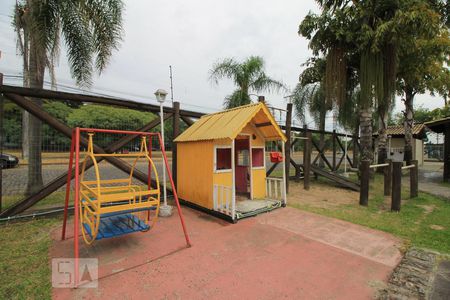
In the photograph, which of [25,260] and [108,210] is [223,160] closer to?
[108,210]

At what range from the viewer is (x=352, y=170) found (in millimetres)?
14500

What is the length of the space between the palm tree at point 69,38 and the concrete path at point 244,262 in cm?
306

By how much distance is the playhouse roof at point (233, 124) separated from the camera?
16.8 ft

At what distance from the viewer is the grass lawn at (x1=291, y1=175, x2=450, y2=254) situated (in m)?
4.20

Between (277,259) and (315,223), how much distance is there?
2007mm

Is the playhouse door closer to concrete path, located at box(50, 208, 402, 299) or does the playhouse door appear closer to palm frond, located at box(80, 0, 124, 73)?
concrete path, located at box(50, 208, 402, 299)

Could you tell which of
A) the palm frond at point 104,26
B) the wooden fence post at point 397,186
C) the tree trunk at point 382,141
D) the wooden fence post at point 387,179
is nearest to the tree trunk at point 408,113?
the tree trunk at point 382,141

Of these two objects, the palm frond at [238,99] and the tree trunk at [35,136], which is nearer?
the tree trunk at [35,136]

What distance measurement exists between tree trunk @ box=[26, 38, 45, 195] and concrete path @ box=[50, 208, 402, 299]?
271 cm

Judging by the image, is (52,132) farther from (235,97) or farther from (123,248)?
(235,97)

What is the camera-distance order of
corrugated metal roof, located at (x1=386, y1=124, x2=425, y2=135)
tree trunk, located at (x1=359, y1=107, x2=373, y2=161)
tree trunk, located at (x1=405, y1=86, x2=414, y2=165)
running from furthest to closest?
corrugated metal roof, located at (x1=386, y1=124, x2=425, y2=135) < tree trunk, located at (x1=405, y1=86, x2=414, y2=165) < tree trunk, located at (x1=359, y1=107, x2=373, y2=161)

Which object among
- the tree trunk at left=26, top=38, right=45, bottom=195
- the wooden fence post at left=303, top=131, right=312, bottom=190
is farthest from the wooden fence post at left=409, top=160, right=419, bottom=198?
the tree trunk at left=26, top=38, right=45, bottom=195

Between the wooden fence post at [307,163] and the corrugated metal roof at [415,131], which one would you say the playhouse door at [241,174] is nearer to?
the wooden fence post at [307,163]

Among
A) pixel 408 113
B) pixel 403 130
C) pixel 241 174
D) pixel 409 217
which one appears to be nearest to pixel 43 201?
pixel 241 174
